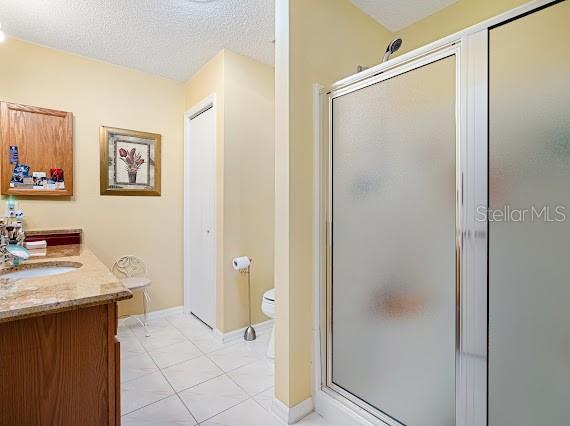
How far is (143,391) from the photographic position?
1.78m

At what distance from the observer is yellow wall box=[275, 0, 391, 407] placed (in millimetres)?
1536

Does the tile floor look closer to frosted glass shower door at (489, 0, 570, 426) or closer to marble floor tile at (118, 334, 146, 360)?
marble floor tile at (118, 334, 146, 360)

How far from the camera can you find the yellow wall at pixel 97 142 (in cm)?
229

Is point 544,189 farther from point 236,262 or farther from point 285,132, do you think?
point 236,262

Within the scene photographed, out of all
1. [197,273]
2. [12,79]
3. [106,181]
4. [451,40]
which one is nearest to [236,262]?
[197,273]

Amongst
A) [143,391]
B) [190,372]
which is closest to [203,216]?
[190,372]

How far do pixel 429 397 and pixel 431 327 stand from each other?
11.7 inches

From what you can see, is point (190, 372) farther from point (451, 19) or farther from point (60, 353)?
point (451, 19)

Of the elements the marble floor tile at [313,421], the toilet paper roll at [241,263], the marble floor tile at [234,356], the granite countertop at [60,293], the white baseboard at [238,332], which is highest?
the granite countertop at [60,293]

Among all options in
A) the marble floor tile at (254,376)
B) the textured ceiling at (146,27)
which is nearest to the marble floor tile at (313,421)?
the marble floor tile at (254,376)

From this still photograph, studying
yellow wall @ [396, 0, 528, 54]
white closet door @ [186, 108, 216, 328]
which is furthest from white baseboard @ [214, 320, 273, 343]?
yellow wall @ [396, 0, 528, 54]

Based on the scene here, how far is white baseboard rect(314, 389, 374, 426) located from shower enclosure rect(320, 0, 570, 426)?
0.10 feet

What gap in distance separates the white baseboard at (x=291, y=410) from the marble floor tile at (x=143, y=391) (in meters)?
0.67

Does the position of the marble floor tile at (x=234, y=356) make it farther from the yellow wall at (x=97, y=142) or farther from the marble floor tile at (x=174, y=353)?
the yellow wall at (x=97, y=142)
